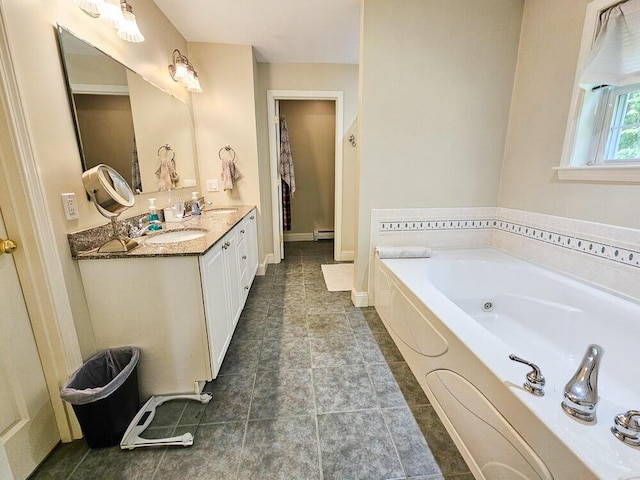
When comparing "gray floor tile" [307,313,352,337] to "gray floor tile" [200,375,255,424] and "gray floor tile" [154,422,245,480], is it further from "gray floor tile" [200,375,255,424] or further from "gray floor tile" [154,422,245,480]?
"gray floor tile" [154,422,245,480]

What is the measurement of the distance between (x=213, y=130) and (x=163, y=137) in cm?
79

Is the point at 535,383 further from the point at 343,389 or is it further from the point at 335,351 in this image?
the point at 335,351

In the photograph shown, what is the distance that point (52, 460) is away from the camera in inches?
48.3

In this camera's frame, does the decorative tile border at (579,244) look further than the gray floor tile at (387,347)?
No

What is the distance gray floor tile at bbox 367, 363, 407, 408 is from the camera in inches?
60.6

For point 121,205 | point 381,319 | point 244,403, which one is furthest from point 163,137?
point 381,319

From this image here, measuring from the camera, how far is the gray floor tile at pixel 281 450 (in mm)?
1183

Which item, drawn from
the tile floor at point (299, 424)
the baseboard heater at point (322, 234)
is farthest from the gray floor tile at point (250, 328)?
the baseboard heater at point (322, 234)

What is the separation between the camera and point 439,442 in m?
1.31

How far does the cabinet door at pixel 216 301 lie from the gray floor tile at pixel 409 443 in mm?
972

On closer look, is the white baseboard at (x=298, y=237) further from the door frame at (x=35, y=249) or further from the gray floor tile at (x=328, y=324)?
the door frame at (x=35, y=249)

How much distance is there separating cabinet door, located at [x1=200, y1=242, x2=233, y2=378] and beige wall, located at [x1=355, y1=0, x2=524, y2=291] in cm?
123

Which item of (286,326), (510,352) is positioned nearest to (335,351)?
(286,326)

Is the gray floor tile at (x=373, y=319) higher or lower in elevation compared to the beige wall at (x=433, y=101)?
lower
